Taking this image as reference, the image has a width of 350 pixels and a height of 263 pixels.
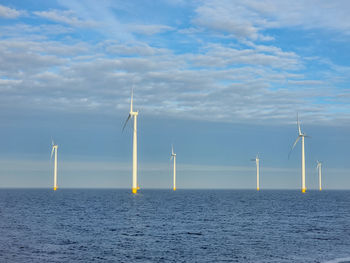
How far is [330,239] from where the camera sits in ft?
178

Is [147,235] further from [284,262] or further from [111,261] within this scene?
[284,262]

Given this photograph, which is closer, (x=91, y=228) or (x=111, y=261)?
(x=111, y=261)

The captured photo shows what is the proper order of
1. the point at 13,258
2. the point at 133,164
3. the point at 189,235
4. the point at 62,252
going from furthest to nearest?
the point at 133,164 < the point at 189,235 < the point at 62,252 < the point at 13,258

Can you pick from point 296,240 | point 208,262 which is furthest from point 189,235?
point 208,262

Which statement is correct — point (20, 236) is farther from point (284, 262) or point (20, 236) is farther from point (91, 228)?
point (284, 262)

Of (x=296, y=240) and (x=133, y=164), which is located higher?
(x=133, y=164)

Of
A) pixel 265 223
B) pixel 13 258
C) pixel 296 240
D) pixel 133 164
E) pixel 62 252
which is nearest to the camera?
pixel 13 258

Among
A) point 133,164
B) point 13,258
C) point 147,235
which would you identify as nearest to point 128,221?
point 147,235

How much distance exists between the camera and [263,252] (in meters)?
44.9

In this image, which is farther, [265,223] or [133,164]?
[133,164]

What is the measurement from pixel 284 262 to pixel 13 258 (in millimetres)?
24874

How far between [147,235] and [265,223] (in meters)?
25.3

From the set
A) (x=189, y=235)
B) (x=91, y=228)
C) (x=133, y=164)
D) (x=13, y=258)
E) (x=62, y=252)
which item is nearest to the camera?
(x=13, y=258)

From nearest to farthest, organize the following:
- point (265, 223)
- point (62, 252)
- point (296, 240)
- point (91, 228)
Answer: point (62, 252)
point (296, 240)
point (91, 228)
point (265, 223)
